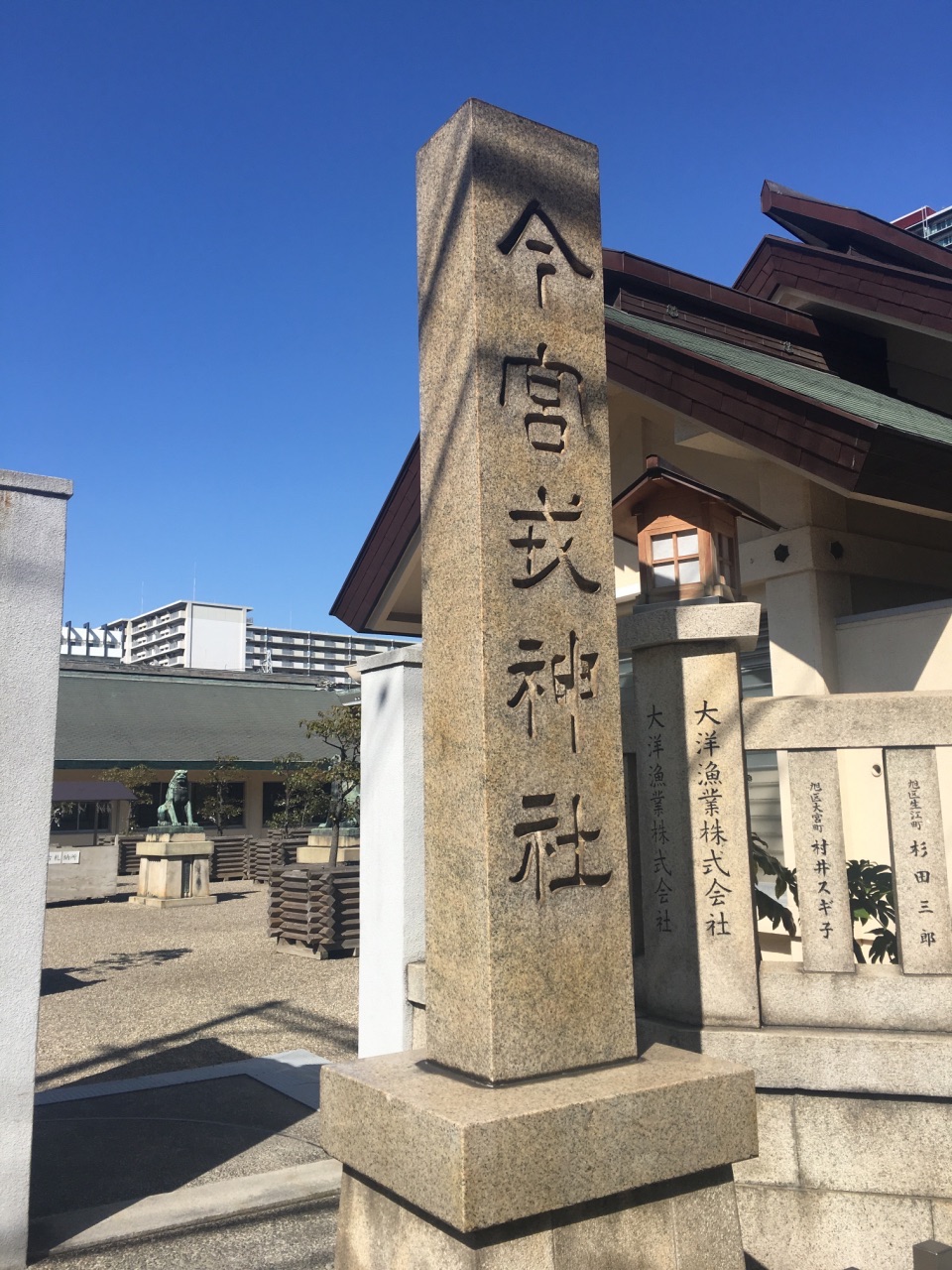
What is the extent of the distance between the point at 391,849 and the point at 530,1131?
3.31 m

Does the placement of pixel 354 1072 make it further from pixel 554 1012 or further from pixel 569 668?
pixel 569 668

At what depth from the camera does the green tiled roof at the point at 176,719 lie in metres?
30.8

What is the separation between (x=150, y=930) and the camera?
656 inches

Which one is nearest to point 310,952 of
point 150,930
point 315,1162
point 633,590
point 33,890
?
point 150,930

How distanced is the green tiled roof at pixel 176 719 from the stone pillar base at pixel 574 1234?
27.7 m

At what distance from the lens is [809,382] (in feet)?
27.3

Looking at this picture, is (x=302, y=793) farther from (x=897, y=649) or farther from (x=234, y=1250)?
(x=234, y=1250)

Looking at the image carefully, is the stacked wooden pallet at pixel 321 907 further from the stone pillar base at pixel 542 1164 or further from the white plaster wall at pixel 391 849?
the stone pillar base at pixel 542 1164

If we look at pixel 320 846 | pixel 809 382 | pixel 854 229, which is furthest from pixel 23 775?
pixel 320 846

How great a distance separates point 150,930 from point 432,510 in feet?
48.8

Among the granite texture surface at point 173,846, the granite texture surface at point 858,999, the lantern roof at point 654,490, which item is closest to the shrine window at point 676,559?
the lantern roof at point 654,490

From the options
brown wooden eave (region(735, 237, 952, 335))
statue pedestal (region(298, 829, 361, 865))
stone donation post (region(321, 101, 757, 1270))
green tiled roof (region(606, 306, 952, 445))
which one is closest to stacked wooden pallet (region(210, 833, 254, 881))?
statue pedestal (region(298, 829, 361, 865))

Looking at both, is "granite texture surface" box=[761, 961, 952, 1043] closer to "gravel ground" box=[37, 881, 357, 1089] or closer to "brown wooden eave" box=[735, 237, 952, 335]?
"gravel ground" box=[37, 881, 357, 1089]

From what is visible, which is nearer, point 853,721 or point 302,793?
point 853,721
